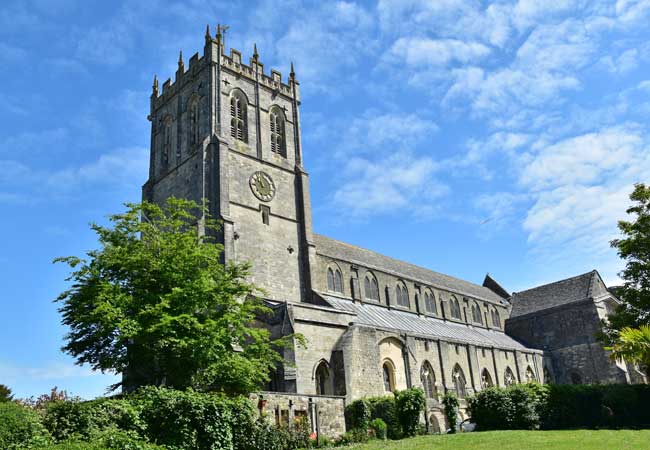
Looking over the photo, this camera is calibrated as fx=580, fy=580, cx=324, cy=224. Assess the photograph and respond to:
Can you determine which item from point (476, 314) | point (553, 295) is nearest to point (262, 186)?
point (476, 314)

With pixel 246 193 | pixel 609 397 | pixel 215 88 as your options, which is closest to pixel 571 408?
pixel 609 397

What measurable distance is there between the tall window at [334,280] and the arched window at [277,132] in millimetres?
9225

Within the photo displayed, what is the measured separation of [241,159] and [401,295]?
62.8 feet

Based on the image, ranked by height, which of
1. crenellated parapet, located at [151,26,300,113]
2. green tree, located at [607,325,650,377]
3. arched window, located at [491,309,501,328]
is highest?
crenellated parapet, located at [151,26,300,113]

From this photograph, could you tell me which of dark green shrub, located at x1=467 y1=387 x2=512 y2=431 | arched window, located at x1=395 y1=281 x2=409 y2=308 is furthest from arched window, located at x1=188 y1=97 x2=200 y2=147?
dark green shrub, located at x1=467 y1=387 x2=512 y2=431

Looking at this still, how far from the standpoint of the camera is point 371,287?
152ft

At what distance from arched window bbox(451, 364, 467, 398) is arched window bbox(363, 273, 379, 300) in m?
8.19

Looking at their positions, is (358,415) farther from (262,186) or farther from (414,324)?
(414,324)

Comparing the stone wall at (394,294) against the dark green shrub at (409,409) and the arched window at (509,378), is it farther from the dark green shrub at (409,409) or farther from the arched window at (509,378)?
the dark green shrub at (409,409)

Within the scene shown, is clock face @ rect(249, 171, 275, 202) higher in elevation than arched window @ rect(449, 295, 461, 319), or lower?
higher

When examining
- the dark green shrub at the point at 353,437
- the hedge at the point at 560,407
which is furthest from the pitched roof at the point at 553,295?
the dark green shrub at the point at 353,437

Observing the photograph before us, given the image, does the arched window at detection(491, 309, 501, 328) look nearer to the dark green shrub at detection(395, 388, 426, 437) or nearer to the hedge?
the hedge

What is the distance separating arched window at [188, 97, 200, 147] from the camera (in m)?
40.2

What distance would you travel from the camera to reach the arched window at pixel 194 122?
40.2 metres
